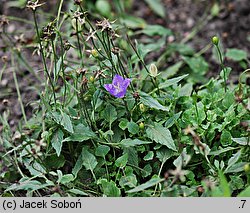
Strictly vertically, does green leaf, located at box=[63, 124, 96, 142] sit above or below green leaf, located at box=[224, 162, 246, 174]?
above

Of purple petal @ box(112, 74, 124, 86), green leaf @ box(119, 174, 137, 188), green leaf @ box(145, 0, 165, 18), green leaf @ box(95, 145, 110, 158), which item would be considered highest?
green leaf @ box(145, 0, 165, 18)

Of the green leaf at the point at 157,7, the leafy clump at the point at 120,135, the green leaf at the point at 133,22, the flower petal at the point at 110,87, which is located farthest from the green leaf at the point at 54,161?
the green leaf at the point at 157,7

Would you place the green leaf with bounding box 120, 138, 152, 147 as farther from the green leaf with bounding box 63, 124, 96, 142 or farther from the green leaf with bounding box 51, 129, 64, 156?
the green leaf with bounding box 51, 129, 64, 156

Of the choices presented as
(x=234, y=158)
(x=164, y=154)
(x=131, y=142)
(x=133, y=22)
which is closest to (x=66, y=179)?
(x=131, y=142)

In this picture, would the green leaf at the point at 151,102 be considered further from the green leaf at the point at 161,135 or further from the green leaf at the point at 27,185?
the green leaf at the point at 27,185

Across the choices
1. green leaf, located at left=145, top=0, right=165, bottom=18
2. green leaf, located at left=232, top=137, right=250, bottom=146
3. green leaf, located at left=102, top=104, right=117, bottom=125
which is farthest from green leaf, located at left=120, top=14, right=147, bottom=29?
green leaf, located at left=232, top=137, right=250, bottom=146
